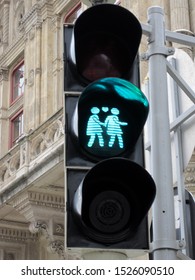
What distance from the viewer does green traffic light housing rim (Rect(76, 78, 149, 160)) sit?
3.36m

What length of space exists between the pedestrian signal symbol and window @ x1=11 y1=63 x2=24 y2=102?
18139 millimetres

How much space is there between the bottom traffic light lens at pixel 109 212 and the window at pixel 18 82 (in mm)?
18237

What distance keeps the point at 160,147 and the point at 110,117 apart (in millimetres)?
465

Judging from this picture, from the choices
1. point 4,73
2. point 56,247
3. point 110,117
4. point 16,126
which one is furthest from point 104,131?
point 4,73

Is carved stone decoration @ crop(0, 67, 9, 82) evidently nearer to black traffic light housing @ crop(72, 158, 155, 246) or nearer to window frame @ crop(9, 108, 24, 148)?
window frame @ crop(9, 108, 24, 148)

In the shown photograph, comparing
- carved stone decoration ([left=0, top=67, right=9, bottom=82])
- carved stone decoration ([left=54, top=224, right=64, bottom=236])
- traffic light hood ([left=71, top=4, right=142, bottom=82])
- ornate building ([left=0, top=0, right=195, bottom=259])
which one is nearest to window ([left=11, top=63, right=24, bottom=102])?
ornate building ([left=0, top=0, right=195, bottom=259])

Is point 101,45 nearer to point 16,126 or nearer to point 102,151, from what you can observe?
point 102,151

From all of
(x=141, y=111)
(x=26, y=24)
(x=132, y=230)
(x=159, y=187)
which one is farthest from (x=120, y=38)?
(x=26, y=24)

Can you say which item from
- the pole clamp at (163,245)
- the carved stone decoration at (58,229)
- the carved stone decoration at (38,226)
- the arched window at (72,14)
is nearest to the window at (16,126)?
the arched window at (72,14)

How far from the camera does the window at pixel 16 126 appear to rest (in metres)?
21.0

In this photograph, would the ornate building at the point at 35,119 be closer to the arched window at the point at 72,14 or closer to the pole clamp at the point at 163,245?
the arched window at the point at 72,14

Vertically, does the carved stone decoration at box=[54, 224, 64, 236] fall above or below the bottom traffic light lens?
above

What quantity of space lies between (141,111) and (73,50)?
19.4 inches

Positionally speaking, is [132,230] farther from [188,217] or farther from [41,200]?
[41,200]
